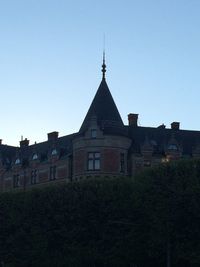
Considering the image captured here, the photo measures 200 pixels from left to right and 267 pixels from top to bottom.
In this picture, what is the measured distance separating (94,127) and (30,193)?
16461 millimetres

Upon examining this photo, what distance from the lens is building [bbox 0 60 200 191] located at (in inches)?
2918

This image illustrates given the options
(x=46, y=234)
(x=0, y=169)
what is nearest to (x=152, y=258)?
(x=46, y=234)

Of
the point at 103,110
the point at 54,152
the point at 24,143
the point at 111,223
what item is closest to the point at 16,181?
the point at 54,152

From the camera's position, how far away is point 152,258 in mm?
53750

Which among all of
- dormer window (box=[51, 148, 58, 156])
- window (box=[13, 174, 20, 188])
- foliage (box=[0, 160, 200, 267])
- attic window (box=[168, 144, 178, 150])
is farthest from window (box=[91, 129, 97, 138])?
window (box=[13, 174, 20, 188])

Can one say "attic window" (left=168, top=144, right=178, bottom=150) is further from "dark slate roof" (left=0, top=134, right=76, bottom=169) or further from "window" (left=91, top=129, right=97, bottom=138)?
"dark slate roof" (left=0, top=134, right=76, bottom=169)

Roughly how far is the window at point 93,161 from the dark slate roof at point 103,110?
10.3ft

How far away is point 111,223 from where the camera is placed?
54094 mm

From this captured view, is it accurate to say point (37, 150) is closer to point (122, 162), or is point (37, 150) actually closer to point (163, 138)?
point (163, 138)

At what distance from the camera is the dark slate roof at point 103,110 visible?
75812 mm

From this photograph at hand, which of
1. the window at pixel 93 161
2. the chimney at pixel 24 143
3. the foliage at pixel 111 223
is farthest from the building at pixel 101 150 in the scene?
the foliage at pixel 111 223

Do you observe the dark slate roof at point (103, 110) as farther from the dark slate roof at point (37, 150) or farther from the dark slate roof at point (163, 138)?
the dark slate roof at point (37, 150)

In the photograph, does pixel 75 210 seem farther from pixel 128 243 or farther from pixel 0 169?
pixel 0 169

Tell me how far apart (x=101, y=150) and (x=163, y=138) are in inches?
506
